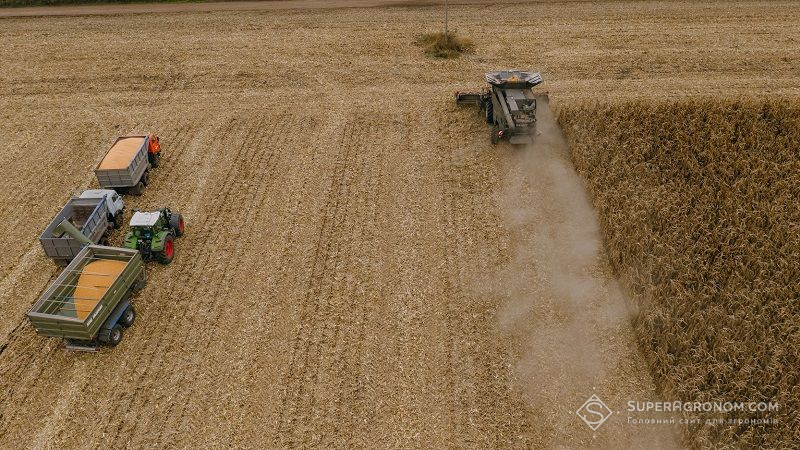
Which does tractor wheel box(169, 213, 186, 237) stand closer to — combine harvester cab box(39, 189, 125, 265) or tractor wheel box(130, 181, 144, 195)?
combine harvester cab box(39, 189, 125, 265)

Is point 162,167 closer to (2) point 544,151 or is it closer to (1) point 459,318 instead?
(1) point 459,318

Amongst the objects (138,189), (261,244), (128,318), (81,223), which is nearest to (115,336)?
(128,318)

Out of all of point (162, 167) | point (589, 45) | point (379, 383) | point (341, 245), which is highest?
point (589, 45)

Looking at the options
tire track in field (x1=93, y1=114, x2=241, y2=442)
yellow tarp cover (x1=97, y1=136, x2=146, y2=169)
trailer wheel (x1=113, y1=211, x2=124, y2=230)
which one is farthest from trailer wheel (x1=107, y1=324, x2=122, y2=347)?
yellow tarp cover (x1=97, y1=136, x2=146, y2=169)

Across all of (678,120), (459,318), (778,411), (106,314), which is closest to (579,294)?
(459,318)

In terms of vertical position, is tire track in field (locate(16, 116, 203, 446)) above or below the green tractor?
below

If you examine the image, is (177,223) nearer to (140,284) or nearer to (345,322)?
(140,284)

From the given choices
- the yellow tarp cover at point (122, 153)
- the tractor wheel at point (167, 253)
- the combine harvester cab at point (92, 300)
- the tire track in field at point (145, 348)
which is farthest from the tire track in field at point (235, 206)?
the yellow tarp cover at point (122, 153)
